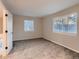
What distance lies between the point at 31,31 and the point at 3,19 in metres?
3.81

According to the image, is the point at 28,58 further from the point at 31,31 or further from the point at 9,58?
the point at 31,31

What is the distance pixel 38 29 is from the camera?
701 cm

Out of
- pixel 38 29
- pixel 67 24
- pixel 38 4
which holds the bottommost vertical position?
pixel 38 29

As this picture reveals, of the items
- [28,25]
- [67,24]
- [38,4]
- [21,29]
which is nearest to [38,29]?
[28,25]

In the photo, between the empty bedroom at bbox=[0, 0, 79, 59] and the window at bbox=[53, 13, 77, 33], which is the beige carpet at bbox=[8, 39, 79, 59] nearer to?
the empty bedroom at bbox=[0, 0, 79, 59]

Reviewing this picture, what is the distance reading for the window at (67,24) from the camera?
358 cm

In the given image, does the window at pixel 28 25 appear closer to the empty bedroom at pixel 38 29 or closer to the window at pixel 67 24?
the empty bedroom at pixel 38 29

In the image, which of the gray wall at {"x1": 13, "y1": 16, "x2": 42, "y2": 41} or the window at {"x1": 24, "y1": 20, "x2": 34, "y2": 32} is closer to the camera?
the gray wall at {"x1": 13, "y1": 16, "x2": 42, "y2": 41}

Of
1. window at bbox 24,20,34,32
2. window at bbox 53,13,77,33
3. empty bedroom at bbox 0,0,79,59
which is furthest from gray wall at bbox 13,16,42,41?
window at bbox 53,13,77,33

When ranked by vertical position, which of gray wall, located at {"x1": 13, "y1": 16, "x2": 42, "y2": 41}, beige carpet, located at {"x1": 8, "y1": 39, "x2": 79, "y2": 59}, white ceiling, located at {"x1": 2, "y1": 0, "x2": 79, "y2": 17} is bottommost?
beige carpet, located at {"x1": 8, "y1": 39, "x2": 79, "y2": 59}

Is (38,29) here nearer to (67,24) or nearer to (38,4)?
(67,24)

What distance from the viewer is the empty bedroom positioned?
9.50 ft

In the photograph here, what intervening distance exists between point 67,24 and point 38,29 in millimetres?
3430

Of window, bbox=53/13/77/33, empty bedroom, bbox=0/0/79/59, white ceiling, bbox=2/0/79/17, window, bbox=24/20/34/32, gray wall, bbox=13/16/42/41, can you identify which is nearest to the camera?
white ceiling, bbox=2/0/79/17
